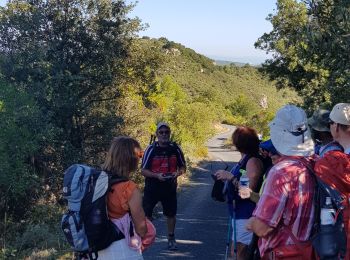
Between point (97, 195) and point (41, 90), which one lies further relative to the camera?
point (41, 90)

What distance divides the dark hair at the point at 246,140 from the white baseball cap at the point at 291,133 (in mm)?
1401

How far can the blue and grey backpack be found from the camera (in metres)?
3.10

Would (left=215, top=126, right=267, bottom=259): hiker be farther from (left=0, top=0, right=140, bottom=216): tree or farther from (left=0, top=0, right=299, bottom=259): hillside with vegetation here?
(left=0, top=0, right=140, bottom=216): tree

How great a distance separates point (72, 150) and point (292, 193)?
1293cm

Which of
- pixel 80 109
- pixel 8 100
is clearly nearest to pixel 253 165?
pixel 8 100

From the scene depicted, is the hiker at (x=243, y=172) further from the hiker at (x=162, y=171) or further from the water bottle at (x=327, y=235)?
the hiker at (x=162, y=171)

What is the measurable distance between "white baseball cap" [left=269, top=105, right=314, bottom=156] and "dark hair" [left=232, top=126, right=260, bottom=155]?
55.1 inches

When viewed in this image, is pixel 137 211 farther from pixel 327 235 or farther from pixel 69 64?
pixel 69 64

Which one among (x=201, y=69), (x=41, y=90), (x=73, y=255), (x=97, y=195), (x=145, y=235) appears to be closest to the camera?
(x=97, y=195)

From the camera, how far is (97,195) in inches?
123

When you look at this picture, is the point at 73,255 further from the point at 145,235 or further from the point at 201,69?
the point at 201,69

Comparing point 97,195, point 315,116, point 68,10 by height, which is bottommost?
point 97,195

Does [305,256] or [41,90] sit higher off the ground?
[41,90]

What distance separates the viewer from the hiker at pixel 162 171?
6680mm
